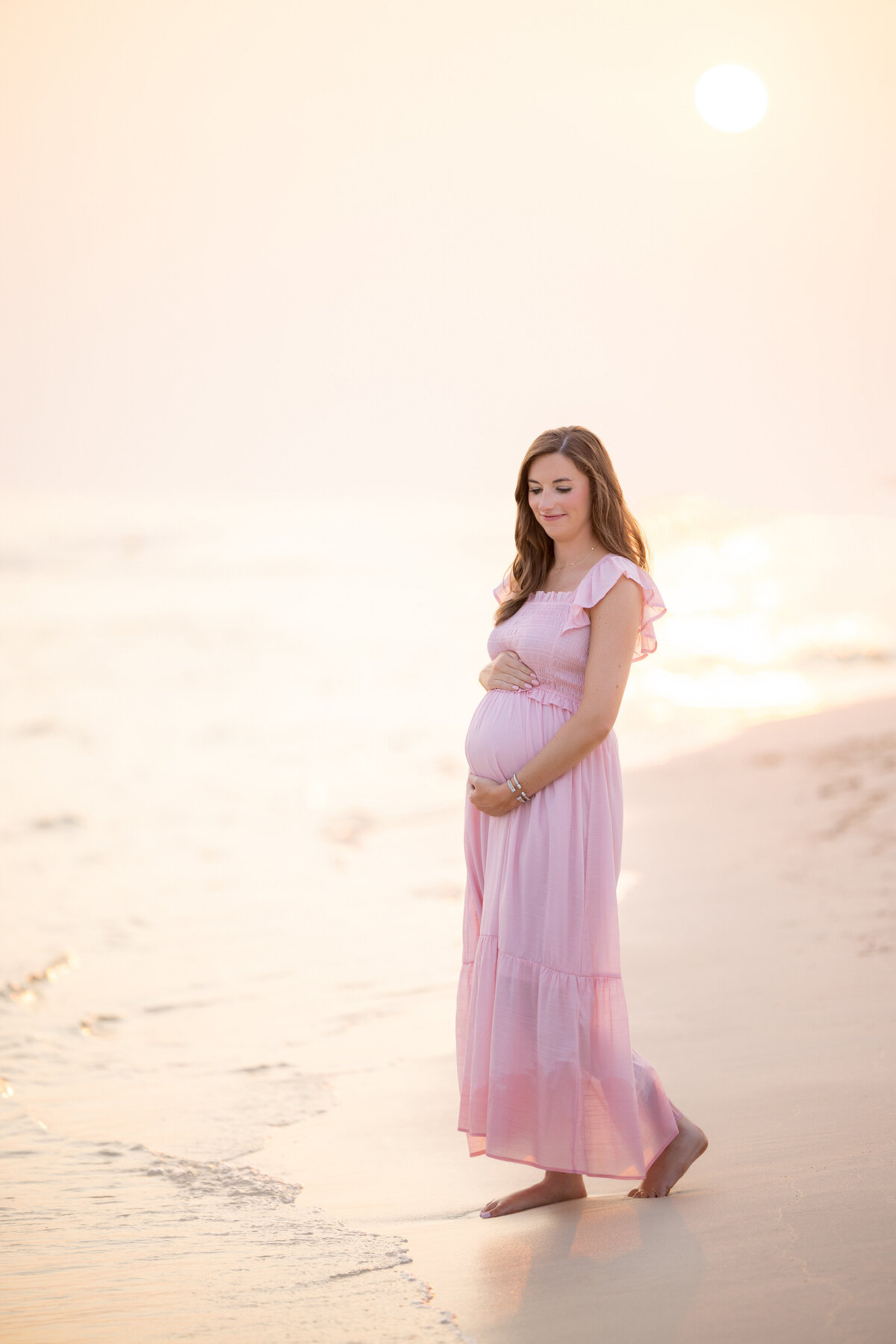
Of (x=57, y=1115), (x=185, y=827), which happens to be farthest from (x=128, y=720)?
(x=57, y=1115)

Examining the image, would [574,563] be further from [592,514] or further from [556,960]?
[556,960]

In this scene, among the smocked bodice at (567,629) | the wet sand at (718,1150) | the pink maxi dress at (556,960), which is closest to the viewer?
the wet sand at (718,1150)

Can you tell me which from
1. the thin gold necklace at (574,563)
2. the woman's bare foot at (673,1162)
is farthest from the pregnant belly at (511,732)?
the woman's bare foot at (673,1162)

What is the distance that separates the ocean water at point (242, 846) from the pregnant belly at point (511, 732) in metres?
1.18

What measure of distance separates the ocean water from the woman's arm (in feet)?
3.86

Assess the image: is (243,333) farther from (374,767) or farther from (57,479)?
(374,767)

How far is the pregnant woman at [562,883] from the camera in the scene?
107 inches

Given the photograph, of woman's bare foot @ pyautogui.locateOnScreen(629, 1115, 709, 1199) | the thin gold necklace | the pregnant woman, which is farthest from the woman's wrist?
woman's bare foot @ pyautogui.locateOnScreen(629, 1115, 709, 1199)

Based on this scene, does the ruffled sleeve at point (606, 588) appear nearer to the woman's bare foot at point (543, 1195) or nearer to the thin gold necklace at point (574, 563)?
the thin gold necklace at point (574, 563)

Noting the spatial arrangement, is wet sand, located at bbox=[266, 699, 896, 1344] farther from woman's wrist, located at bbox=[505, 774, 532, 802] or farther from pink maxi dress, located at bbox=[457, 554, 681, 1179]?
woman's wrist, located at bbox=[505, 774, 532, 802]

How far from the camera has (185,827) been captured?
8.93 meters

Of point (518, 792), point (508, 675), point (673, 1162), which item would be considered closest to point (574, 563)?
point (508, 675)

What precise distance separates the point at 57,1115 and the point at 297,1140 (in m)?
0.92

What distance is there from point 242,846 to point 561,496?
19.6ft
